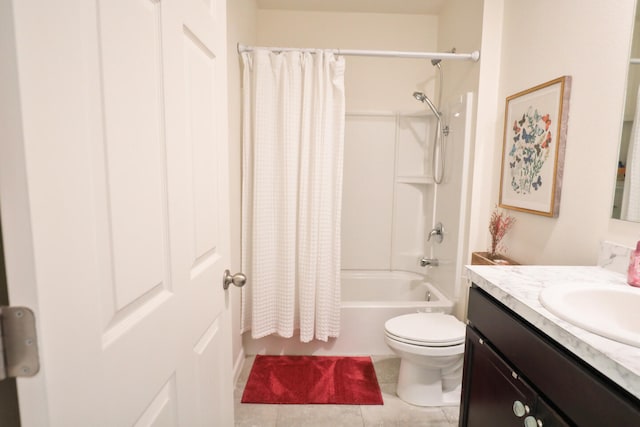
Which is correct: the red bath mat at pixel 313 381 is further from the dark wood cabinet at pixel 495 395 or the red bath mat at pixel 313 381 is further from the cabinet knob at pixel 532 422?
the cabinet knob at pixel 532 422

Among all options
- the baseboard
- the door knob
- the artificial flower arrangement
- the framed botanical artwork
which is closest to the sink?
the framed botanical artwork

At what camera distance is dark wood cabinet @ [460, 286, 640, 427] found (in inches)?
23.9

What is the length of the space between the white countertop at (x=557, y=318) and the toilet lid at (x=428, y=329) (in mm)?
684

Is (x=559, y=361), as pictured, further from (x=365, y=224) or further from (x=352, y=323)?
(x=365, y=224)

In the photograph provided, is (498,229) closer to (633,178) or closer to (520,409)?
(633,178)

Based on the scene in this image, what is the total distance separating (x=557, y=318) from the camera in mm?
727

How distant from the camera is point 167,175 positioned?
67 centimetres

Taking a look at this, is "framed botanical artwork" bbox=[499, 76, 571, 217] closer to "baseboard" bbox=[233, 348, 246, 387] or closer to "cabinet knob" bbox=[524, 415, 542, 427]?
"cabinet knob" bbox=[524, 415, 542, 427]

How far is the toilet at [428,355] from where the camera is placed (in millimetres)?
1611

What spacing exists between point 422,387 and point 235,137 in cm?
181

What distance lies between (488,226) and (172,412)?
5.95ft

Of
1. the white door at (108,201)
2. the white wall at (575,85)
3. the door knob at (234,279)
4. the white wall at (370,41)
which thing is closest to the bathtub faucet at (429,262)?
the white wall at (575,85)

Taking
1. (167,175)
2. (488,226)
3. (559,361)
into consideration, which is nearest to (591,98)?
(488,226)

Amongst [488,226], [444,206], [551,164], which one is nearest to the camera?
[551,164]
